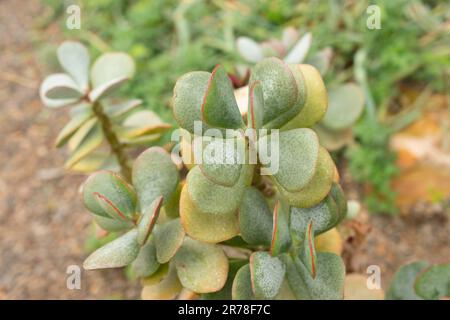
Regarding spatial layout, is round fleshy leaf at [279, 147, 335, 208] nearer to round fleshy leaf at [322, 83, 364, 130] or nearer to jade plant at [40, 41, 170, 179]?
jade plant at [40, 41, 170, 179]

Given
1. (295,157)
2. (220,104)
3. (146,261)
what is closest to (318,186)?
(295,157)

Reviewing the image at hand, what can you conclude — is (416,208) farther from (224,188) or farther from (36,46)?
(36,46)

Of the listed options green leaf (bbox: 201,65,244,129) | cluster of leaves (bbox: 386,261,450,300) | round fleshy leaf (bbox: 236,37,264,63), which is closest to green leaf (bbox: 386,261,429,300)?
cluster of leaves (bbox: 386,261,450,300)

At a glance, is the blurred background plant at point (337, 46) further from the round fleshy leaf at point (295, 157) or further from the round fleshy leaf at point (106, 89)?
the round fleshy leaf at point (295, 157)

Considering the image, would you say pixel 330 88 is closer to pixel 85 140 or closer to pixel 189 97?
→ pixel 85 140

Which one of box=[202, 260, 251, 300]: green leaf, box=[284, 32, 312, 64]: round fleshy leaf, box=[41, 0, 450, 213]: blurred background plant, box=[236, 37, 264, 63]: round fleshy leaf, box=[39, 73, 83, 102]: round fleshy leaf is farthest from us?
box=[41, 0, 450, 213]: blurred background plant

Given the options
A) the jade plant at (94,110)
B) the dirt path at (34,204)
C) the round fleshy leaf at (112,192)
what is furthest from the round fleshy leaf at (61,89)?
the dirt path at (34,204)
